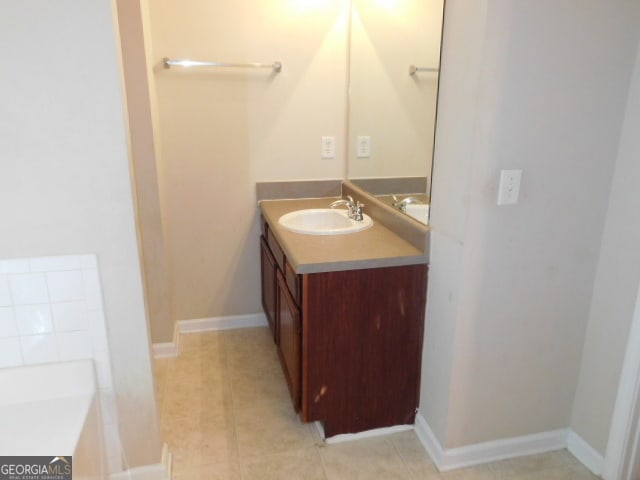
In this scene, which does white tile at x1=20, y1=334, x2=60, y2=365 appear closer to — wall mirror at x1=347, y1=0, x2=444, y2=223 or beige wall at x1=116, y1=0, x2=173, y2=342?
beige wall at x1=116, y1=0, x2=173, y2=342

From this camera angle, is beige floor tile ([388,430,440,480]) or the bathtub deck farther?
beige floor tile ([388,430,440,480])

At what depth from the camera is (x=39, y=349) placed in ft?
5.03

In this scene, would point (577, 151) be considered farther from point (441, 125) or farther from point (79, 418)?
point (79, 418)

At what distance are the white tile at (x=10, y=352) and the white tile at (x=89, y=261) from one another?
1.11 feet

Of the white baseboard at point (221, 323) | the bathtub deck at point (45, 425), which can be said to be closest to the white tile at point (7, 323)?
the bathtub deck at point (45, 425)


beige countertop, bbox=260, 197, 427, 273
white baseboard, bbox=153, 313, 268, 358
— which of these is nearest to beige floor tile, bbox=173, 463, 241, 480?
beige countertop, bbox=260, 197, 427, 273

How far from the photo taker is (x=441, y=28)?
5.48ft

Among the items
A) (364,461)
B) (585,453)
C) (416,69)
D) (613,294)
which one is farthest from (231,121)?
(585,453)

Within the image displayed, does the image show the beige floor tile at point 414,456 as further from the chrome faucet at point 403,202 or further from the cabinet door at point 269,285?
the chrome faucet at point 403,202

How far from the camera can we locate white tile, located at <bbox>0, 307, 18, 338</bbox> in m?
1.48

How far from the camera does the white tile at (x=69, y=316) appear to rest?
59.4 inches

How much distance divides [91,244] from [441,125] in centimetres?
128

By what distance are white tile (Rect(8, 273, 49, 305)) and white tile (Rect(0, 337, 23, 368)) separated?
14cm

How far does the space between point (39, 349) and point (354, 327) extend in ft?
3.65
